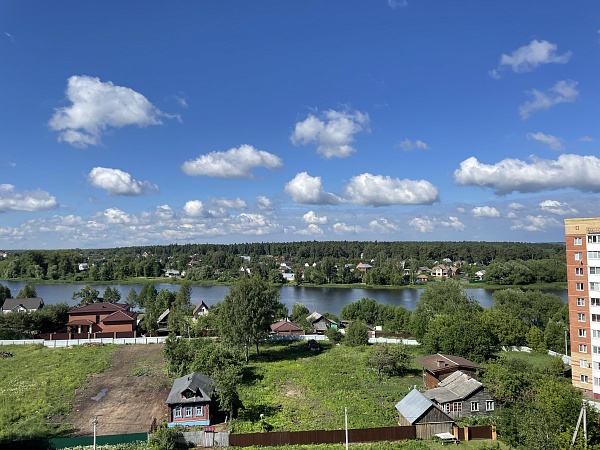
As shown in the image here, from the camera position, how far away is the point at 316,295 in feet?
337

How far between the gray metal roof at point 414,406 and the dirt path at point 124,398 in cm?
1409

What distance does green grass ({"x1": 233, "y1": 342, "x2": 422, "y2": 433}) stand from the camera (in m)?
24.9

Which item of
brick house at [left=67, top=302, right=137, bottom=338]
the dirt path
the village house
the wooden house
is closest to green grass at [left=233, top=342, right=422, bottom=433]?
the wooden house

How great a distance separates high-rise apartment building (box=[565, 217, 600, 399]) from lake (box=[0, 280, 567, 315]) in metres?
45.7

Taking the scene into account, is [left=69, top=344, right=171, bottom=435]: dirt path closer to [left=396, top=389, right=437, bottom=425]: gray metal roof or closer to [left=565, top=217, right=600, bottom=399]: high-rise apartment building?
[left=396, top=389, right=437, bottom=425]: gray metal roof

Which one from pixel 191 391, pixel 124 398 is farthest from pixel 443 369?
pixel 124 398

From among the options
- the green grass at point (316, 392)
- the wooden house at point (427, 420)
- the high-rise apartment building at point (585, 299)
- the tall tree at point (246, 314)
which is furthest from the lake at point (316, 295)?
the wooden house at point (427, 420)

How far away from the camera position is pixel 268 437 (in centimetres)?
2188

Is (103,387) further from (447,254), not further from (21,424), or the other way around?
(447,254)

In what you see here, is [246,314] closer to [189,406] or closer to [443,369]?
[189,406]

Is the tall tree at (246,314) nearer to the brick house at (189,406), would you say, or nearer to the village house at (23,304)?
the brick house at (189,406)

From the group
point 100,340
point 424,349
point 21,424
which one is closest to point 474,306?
point 424,349

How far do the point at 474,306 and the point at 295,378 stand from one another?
90.3 ft

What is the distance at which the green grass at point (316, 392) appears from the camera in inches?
982
